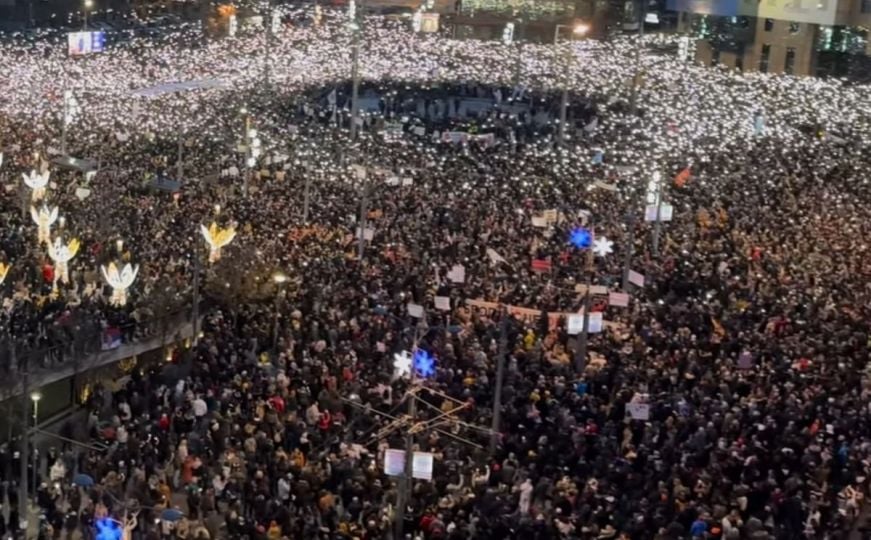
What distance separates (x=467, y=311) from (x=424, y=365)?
17.4 feet

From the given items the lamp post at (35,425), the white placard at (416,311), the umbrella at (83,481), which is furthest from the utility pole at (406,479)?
the white placard at (416,311)

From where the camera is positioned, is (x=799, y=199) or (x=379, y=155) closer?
(x=799, y=199)

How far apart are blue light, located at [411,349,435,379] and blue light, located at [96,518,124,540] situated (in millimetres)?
5249

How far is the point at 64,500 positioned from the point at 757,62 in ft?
175

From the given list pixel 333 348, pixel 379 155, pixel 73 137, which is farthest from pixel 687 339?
pixel 73 137

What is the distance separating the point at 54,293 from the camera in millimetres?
26188

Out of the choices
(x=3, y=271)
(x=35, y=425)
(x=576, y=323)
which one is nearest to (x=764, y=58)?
(x=576, y=323)

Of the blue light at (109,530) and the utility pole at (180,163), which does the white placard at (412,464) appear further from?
the utility pole at (180,163)

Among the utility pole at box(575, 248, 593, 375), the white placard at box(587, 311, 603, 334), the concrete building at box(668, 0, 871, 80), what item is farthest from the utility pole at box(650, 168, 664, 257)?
the concrete building at box(668, 0, 871, 80)

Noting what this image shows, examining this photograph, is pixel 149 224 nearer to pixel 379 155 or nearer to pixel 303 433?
pixel 379 155

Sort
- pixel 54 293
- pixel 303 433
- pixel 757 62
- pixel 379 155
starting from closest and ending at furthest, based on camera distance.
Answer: pixel 303 433 < pixel 54 293 < pixel 379 155 < pixel 757 62

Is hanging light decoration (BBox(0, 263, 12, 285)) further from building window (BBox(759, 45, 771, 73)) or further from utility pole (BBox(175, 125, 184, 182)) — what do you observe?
building window (BBox(759, 45, 771, 73))

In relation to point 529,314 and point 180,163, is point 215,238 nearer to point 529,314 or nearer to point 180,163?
point 529,314

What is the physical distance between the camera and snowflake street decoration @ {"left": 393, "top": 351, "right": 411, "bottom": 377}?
20.0 meters
